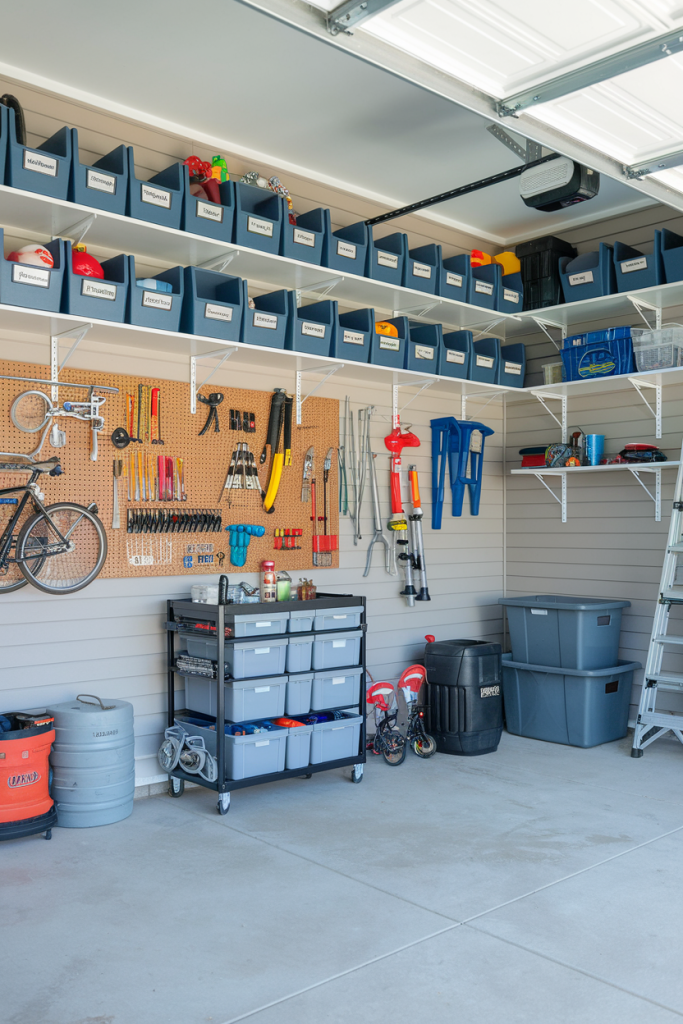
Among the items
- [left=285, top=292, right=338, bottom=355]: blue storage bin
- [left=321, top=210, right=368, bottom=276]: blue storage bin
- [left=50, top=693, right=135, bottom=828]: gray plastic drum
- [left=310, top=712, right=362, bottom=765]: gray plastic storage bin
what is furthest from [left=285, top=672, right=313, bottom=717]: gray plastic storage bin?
[left=321, top=210, right=368, bottom=276]: blue storage bin

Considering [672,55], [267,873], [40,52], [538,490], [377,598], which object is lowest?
[267,873]

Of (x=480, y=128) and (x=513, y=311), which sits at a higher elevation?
(x=480, y=128)

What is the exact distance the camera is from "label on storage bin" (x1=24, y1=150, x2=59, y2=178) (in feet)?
11.8

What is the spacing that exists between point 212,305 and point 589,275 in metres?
2.56

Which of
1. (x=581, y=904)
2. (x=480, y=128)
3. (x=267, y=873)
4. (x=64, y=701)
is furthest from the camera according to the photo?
(x=480, y=128)

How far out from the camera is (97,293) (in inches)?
151

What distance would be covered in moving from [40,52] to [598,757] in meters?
4.71

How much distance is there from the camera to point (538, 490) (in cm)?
625

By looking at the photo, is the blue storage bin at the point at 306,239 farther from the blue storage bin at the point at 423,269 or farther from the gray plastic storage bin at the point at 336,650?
Answer: the gray plastic storage bin at the point at 336,650

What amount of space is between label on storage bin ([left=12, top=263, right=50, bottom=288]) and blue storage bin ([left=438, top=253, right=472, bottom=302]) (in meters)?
2.51

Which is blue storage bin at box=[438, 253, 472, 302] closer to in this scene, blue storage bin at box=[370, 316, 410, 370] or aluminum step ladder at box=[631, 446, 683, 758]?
blue storage bin at box=[370, 316, 410, 370]

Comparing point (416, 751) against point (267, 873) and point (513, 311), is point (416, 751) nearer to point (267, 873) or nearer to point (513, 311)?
point (267, 873)

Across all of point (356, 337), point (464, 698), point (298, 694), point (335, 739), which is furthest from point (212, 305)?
point (464, 698)

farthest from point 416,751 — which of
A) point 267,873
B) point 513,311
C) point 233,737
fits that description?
point 513,311
